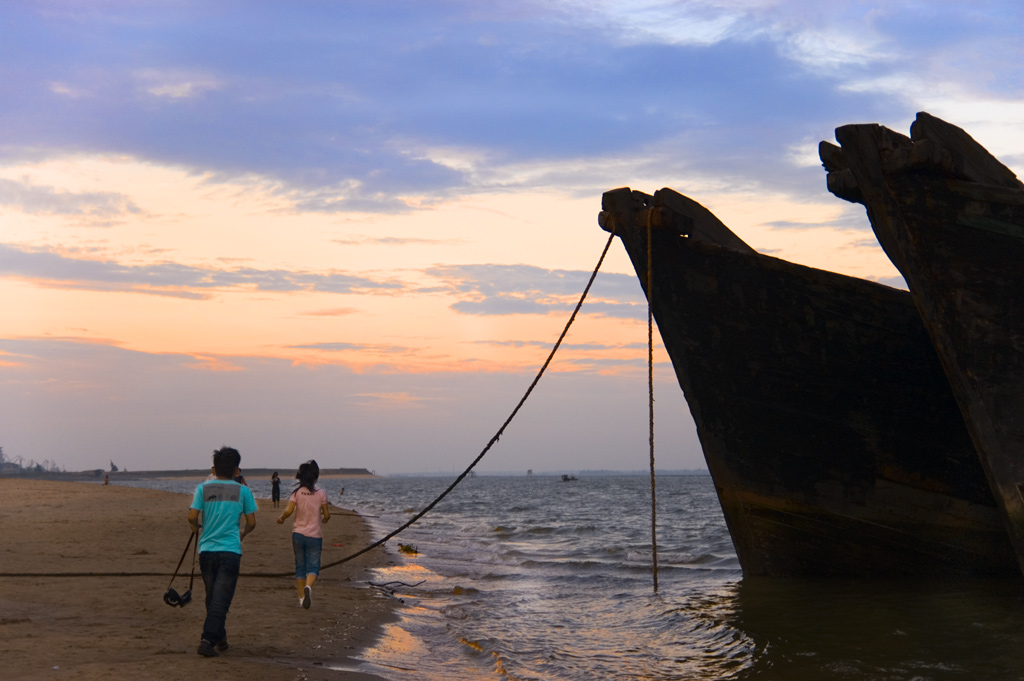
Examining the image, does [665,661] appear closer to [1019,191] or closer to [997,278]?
[997,278]

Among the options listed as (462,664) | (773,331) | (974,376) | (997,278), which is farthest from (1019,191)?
(462,664)

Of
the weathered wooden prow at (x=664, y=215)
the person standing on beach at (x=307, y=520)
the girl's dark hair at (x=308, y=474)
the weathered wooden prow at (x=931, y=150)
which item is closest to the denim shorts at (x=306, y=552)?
the person standing on beach at (x=307, y=520)

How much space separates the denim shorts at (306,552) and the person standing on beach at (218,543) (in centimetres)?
157

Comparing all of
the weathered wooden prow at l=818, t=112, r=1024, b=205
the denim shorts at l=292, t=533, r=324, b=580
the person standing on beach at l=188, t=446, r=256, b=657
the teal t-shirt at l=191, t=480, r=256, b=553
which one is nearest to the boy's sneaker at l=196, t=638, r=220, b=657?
the person standing on beach at l=188, t=446, r=256, b=657

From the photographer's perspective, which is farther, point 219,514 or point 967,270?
point 967,270

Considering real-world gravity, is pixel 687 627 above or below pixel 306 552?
below

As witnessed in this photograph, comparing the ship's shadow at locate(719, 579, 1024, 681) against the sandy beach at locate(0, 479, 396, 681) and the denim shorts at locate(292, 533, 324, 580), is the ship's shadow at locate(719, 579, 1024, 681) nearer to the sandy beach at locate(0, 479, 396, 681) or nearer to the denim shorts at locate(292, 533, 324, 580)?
the sandy beach at locate(0, 479, 396, 681)

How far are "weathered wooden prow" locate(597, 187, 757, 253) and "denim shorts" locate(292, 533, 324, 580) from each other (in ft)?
18.4

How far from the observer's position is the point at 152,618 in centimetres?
691

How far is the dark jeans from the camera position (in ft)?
18.5

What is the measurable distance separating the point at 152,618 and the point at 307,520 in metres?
1.48

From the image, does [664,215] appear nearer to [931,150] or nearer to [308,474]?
[931,150]

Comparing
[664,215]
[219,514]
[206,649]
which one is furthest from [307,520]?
[664,215]

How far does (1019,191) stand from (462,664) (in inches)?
270
